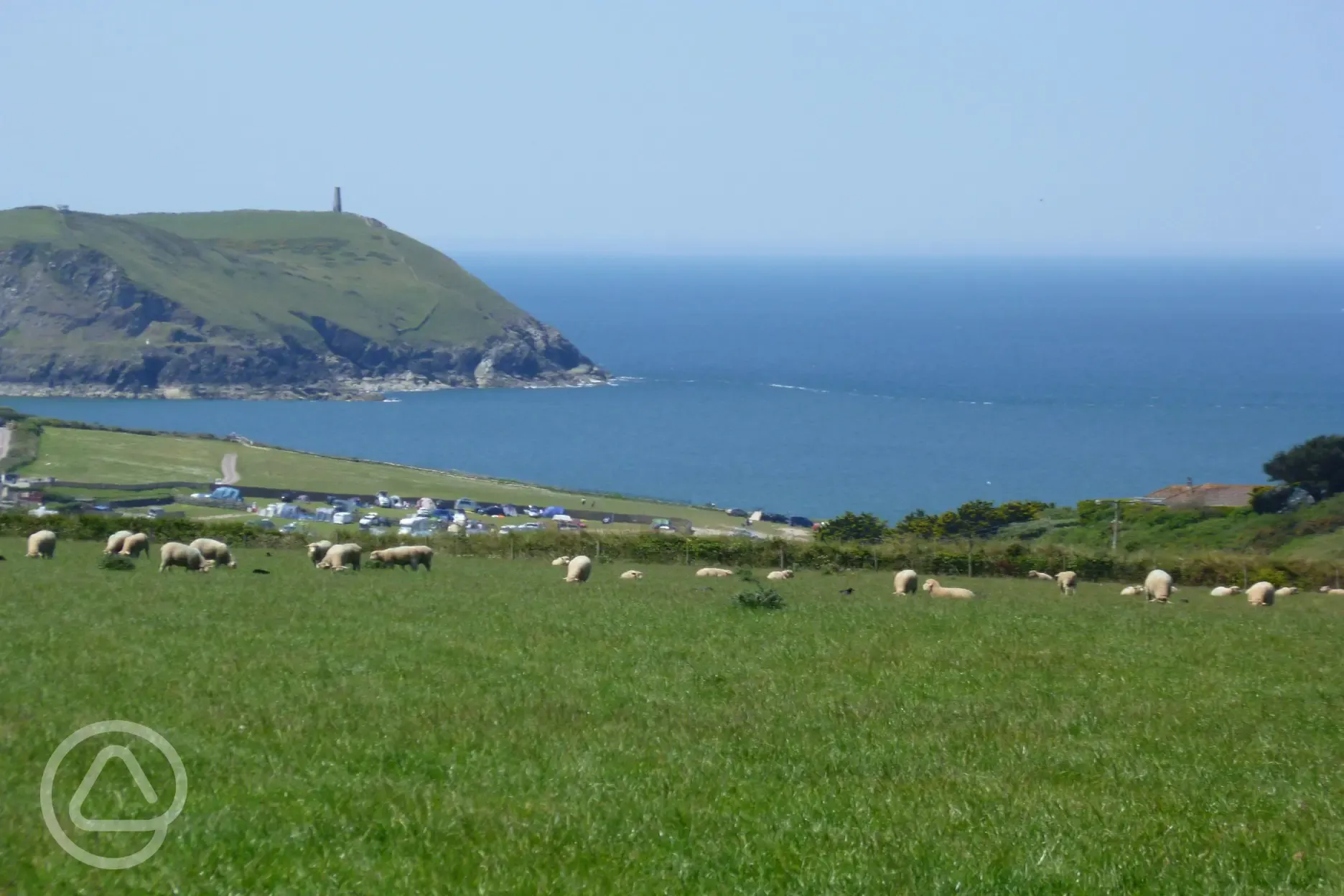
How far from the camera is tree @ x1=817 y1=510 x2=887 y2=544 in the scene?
60216mm

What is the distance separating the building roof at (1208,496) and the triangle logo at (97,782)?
70.5 m

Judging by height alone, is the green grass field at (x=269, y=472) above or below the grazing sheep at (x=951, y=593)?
below

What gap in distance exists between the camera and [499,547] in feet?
135

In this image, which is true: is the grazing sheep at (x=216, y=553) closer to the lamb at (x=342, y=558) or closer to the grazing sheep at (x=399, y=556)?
the lamb at (x=342, y=558)

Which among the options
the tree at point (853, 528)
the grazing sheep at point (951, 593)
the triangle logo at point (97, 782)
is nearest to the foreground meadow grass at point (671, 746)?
the triangle logo at point (97, 782)

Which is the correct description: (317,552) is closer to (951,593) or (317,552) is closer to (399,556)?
(399,556)

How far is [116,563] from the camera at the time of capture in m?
28.8

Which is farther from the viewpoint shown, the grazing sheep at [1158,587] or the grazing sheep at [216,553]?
the grazing sheep at [1158,587]

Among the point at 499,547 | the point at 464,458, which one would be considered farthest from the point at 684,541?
the point at 464,458

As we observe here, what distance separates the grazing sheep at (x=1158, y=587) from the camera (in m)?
32.7

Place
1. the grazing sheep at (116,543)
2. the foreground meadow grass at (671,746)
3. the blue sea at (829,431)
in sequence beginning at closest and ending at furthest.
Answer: the foreground meadow grass at (671,746), the grazing sheep at (116,543), the blue sea at (829,431)

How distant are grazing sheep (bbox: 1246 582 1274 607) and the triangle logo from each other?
92.5 ft

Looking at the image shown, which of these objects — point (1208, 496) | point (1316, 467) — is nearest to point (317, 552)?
point (1316, 467)

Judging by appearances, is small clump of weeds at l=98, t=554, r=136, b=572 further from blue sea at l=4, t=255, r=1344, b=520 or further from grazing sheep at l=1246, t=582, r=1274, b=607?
blue sea at l=4, t=255, r=1344, b=520
